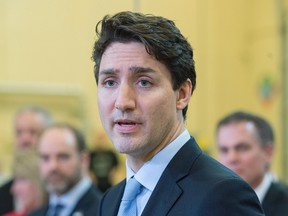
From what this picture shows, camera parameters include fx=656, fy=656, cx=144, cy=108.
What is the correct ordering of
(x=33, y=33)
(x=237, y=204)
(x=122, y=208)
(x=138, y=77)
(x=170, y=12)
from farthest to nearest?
(x=33, y=33)
(x=170, y=12)
(x=122, y=208)
(x=138, y=77)
(x=237, y=204)

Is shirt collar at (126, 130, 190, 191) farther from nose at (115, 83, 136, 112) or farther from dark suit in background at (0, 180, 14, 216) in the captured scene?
dark suit in background at (0, 180, 14, 216)

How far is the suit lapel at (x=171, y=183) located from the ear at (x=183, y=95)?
0.11 m

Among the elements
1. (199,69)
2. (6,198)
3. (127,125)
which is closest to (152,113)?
(127,125)

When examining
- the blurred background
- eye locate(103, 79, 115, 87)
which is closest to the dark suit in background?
the blurred background

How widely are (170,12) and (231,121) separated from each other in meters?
0.88

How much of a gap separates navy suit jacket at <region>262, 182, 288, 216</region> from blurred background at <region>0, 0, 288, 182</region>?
4.68ft

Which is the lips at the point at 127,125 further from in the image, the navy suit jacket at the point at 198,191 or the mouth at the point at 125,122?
the navy suit jacket at the point at 198,191

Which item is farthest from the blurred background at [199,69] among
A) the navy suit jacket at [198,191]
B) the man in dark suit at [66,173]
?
the navy suit jacket at [198,191]

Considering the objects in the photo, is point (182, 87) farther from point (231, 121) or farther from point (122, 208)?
point (231, 121)

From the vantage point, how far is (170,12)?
2.64 meters

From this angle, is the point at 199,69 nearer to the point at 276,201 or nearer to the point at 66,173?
the point at 66,173

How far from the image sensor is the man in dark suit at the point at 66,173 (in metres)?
3.37

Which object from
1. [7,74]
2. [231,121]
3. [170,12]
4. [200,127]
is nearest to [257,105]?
[200,127]

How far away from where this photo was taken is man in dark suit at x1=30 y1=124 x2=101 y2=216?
11.0 ft
